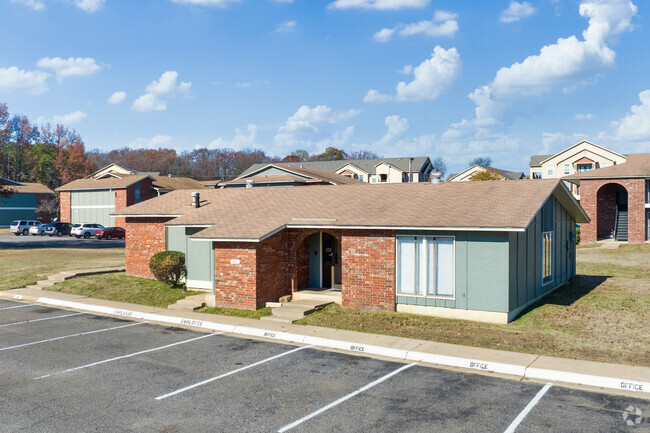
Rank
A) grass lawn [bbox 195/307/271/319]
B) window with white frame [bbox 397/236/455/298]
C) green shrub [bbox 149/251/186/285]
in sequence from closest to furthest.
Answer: window with white frame [bbox 397/236/455/298], grass lawn [bbox 195/307/271/319], green shrub [bbox 149/251/186/285]

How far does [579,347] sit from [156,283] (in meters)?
17.4

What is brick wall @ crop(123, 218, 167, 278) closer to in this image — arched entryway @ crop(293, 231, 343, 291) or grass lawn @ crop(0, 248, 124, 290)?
grass lawn @ crop(0, 248, 124, 290)

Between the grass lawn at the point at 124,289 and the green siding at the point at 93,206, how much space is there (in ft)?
142

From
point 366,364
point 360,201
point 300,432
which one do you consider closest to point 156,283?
point 360,201

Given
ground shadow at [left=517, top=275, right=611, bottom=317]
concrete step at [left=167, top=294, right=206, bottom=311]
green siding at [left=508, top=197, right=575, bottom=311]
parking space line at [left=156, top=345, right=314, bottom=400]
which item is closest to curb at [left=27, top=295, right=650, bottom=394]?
parking space line at [left=156, top=345, right=314, bottom=400]

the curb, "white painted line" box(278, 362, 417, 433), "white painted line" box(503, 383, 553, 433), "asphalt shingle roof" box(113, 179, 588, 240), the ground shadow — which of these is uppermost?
"asphalt shingle roof" box(113, 179, 588, 240)

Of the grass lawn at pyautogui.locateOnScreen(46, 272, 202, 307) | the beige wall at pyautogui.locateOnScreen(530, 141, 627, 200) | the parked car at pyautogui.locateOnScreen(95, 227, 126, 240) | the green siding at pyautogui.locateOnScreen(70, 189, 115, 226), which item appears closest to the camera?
the grass lawn at pyautogui.locateOnScreen(46, 272, 202, 307)

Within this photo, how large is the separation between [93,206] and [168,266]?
51.5 metres

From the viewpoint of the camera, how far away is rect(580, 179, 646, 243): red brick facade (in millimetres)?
40781

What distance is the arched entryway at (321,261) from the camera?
66.5ft

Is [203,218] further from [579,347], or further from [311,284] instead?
[579,347]

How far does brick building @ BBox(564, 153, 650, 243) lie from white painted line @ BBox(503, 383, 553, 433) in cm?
3607

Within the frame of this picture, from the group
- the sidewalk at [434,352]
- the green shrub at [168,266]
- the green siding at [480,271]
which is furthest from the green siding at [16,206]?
the green siding at [480,271]

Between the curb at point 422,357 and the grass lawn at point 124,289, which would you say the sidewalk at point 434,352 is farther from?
the grass lawn at point 124,289
